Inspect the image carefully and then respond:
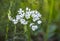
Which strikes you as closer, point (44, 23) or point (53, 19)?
point (44, 23)

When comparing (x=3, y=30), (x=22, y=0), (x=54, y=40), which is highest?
(x=22, y=0)

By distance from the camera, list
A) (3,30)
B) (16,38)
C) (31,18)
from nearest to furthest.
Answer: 1. (31,18)
2. (16,38)
3. (3,30)

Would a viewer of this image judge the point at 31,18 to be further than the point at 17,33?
No

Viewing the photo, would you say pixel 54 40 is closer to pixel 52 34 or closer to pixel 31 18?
pixel 52 34

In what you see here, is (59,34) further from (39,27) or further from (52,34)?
(39,27)

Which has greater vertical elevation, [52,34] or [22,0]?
[22,0]

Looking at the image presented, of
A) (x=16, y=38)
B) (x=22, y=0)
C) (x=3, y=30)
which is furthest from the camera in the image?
(x=22, y=0)

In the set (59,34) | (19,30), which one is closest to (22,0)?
(19,30)

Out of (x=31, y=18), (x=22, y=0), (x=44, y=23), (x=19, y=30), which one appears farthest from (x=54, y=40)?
(x=31, y=18)

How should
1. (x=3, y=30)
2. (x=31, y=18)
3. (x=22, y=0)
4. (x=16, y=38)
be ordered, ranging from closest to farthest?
(x=31, y=18)
(x=16, y=38)
(x=3, y=30)
(x=22, y=0)
